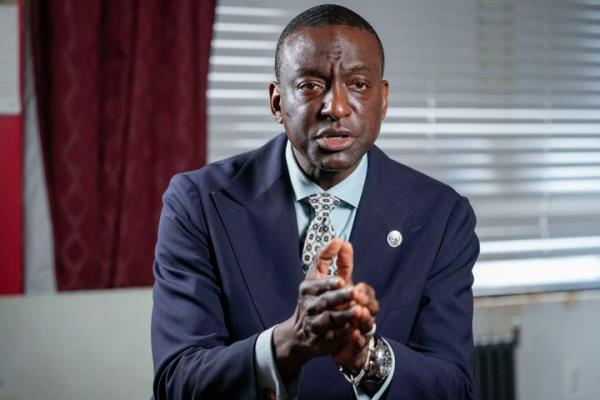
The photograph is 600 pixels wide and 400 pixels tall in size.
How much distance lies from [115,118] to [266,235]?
1215mm

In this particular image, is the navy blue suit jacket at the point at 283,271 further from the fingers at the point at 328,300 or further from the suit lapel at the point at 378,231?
the fingers at the point at 328,300

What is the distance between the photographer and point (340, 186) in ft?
5.27

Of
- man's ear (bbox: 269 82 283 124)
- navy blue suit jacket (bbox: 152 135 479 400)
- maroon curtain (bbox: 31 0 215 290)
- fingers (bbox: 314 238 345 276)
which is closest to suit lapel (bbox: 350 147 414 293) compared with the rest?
navy blue suit jacket (bbox: 152 135 479 400)

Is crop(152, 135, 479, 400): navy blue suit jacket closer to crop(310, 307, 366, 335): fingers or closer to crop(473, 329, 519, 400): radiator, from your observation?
crop(310, 307, 366, 335): fingers

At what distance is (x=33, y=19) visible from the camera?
243cm

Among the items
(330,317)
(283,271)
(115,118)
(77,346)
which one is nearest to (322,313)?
(330,317)

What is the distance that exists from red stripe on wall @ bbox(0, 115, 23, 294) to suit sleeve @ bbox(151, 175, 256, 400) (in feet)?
3.47

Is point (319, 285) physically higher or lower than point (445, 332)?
higher

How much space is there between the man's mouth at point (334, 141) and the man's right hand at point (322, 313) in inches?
12.6

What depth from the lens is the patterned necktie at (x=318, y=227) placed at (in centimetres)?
155

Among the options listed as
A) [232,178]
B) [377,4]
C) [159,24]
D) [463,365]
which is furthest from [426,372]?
[377,4]

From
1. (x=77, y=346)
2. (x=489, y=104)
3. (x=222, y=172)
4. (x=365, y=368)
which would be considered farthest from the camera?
(x=489, y=104)

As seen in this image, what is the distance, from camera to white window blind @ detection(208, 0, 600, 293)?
2.78 m

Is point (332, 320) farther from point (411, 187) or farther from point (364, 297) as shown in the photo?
point (411, 187)
